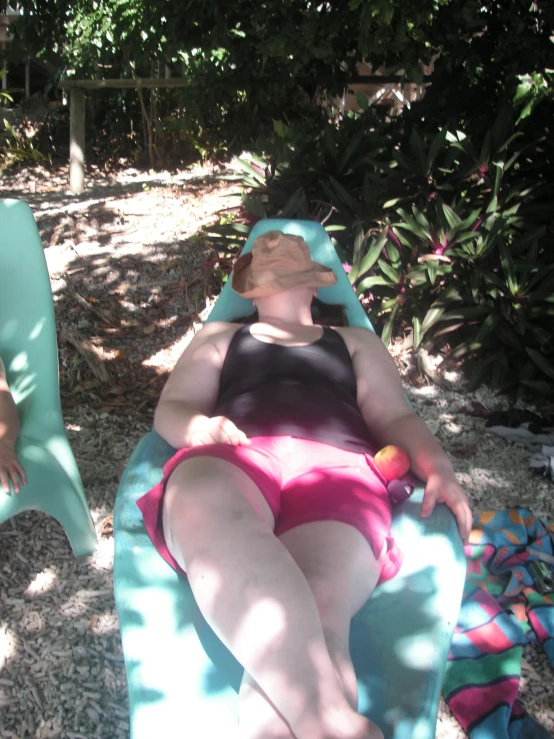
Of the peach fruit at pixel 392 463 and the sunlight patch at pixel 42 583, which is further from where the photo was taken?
the sunlight patch at pixel 42 583

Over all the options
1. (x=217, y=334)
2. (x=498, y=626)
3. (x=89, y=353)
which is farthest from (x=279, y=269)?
(x=89, y=353)

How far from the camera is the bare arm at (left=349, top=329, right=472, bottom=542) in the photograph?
6.29ft

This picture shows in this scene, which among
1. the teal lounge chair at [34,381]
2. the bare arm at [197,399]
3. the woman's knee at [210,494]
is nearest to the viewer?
the woman's knee at [210,494]

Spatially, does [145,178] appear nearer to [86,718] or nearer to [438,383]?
[438,383]

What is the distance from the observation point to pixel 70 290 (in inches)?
178

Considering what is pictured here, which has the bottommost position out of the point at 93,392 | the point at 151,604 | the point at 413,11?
the point at 93,392

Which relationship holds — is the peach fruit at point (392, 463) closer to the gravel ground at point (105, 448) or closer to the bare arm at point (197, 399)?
the bare arm at point (197, 399)

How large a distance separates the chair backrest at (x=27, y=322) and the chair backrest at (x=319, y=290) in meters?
0.65

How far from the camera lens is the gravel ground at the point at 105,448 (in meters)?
1.99

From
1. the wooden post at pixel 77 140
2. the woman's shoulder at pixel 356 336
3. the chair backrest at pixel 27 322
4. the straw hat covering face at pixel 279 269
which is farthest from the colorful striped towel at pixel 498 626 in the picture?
the wooden post at pixel 77 140

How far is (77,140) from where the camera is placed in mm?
7199

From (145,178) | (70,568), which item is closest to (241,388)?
(70,568)

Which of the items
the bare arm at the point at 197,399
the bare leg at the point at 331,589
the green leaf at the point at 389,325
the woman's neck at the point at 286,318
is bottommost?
the green leaf at the point at 389,325

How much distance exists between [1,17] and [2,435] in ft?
31.5
